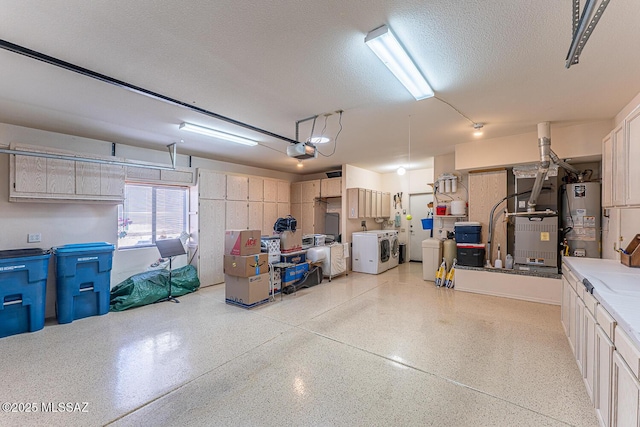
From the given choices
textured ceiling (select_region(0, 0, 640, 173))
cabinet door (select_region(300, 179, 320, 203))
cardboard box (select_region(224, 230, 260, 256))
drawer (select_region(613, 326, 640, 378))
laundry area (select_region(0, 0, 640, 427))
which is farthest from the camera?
cabinet door (select_region(300, 179, 320, 203))

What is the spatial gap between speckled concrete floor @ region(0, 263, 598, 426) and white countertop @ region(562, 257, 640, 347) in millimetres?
892

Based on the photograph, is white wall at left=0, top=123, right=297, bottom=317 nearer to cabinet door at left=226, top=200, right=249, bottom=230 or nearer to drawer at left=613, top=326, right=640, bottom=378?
cabinet door at left=226, top=200, right=249, bottom=230

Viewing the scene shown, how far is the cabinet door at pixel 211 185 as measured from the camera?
5551 millimetres

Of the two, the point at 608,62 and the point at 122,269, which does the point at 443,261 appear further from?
the point at 122,269

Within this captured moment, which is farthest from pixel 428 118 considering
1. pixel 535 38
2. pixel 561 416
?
pixel 561 416

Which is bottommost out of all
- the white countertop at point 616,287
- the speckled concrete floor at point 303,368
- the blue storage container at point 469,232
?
the speckled concrete floor at point 303,368

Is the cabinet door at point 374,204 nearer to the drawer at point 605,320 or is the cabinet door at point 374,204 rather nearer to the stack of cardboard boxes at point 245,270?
the stack of cardboard boxes at point 245,270

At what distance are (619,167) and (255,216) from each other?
240 inches

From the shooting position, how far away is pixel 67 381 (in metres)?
2.38

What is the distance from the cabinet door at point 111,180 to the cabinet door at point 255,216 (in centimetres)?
261

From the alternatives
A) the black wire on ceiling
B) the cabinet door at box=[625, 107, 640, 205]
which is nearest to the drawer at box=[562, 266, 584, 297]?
the cabinet door at box=[625, 107, 640, 205]

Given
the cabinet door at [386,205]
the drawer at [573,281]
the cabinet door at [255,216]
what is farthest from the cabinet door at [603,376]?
the cabinet door at [386,205]

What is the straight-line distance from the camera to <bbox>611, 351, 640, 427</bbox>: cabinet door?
1289 mm

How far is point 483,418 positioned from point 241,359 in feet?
7.01
